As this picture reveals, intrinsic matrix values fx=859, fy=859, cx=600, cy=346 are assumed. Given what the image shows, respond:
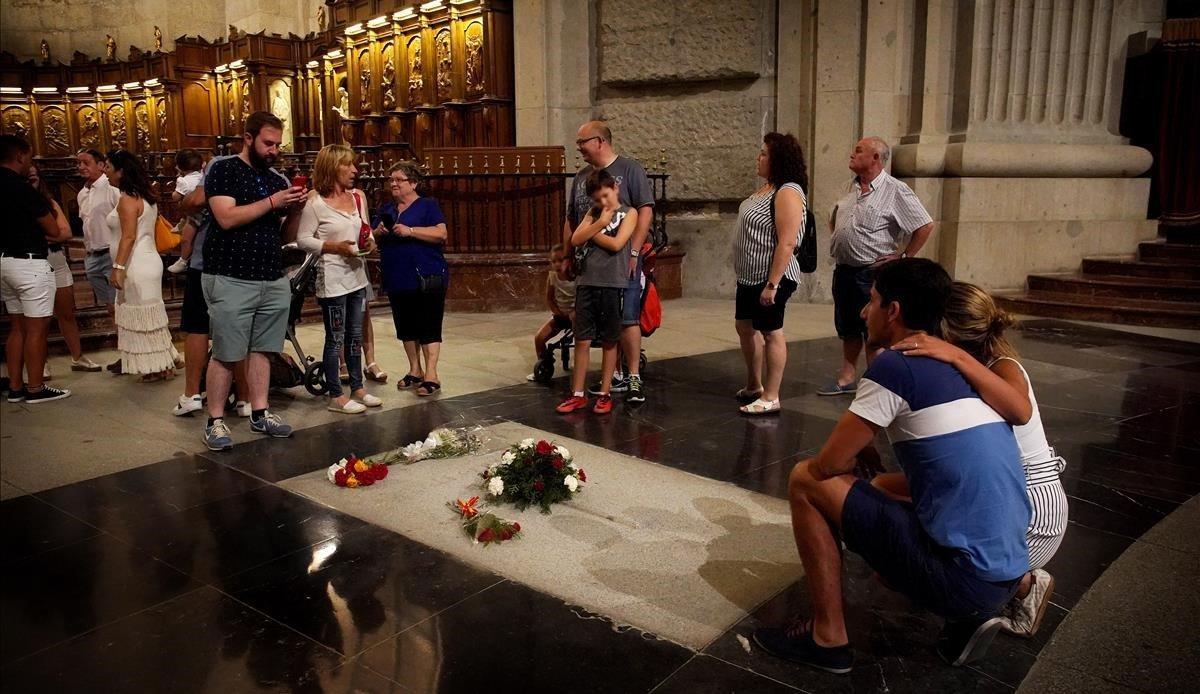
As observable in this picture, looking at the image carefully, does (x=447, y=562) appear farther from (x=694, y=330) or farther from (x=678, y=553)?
(x=694, y=330)

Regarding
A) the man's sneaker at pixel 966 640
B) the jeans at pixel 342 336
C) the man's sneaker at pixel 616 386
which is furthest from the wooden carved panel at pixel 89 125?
the man's sneaker at pixel 966 640

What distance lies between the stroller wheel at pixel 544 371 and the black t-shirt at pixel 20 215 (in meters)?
3.27

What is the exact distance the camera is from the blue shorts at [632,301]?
537 cm

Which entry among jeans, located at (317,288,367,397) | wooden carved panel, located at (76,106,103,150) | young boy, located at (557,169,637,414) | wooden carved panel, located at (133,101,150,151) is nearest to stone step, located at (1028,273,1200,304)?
young boy, located at (557,169,637,414)

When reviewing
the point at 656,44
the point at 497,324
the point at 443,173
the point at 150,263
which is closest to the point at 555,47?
the point at 656,44

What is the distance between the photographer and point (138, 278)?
19.5ft

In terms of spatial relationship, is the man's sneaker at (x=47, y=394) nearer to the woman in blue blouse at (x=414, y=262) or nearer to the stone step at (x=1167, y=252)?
the woman in blue blouse at (x=414, y=262)

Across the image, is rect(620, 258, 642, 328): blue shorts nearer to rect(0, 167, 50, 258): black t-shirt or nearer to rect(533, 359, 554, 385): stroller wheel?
rect(533, 359, 554, 385): stroller wheel

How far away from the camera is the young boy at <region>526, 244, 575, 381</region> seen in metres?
5.68

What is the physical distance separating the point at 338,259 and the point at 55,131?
19244mm

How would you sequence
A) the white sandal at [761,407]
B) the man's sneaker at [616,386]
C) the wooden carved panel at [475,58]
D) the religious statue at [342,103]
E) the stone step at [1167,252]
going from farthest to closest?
the religious statue at [342,103] → the wooden carved panel at [475,58] → the stone step at [1167,252] → the man's sneaker at [616,386] → the white sandal at [761,407]

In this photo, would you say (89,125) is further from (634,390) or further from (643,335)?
(634,390)

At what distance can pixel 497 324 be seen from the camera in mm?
8820

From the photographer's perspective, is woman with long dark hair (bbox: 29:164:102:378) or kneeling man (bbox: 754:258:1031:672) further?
woman with long dark hair (bbox: 29:164:102:378)
